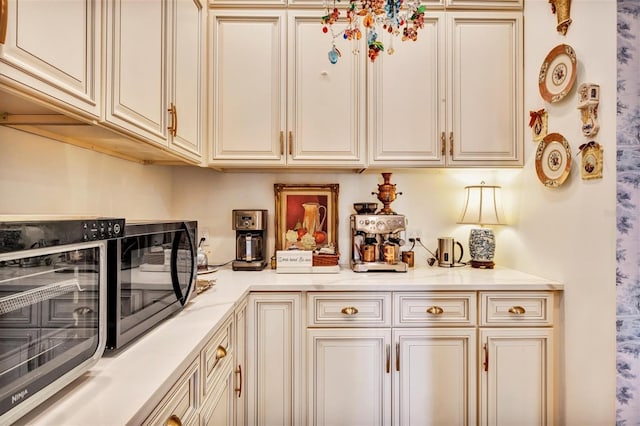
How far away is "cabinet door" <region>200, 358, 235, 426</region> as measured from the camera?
1.08 m

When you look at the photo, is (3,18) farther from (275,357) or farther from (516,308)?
(516,308)

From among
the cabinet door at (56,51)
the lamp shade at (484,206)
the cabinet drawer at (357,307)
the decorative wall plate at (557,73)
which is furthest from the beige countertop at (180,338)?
the decorative wall plate at (557,73)

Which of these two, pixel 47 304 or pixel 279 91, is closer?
pixel 47 304

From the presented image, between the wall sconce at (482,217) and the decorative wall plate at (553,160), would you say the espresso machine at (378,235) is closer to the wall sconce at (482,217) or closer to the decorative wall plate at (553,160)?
the wall sconce at (482,217)

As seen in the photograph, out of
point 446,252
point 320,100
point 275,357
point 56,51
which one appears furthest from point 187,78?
point 446,252

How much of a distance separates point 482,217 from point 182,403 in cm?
196

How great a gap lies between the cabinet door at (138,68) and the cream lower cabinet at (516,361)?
173 centimetres

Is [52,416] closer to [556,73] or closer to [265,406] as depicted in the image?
[265,406]

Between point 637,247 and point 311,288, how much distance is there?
4.57ft

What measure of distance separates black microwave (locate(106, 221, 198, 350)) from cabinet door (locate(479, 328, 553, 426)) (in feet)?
4.87

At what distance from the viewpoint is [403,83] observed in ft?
6.50

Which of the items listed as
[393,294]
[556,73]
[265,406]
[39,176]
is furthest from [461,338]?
[39,176]

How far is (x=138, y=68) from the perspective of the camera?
120 centimetres

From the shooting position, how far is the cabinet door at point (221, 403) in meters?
1.08
